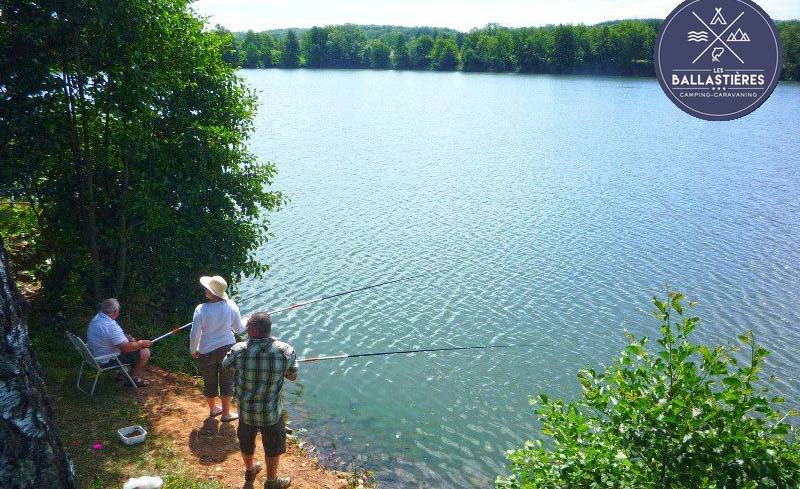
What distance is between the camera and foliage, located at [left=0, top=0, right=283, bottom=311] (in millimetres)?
9328

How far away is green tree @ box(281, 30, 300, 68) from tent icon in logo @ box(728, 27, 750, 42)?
116 metres

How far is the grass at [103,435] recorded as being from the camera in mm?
6848

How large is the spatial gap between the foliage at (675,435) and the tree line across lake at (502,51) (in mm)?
88625

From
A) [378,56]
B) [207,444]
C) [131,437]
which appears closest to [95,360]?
[131,437]

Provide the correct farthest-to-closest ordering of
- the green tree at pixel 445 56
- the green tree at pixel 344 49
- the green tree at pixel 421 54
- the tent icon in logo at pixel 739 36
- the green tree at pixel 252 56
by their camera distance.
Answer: the green tree at pixel 421 54 < the green tree at pixel 344 49 < the green tree at pixel 445 56 < the green tree at pixel 252 56 < the tent icon in logo at pixel 739 36

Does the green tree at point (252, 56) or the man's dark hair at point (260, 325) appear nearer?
the man's dark hair at point (260, 325)

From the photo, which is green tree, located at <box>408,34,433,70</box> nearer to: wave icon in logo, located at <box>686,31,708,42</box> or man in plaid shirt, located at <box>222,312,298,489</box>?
wave icon in logo, located at <box>686,31,708,42</box>

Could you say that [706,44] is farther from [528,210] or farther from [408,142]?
[408,142]

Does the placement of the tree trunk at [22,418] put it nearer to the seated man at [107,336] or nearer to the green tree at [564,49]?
the seated man at [107,336]

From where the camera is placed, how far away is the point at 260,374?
6168mm

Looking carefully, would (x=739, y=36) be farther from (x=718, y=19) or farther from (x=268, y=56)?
(x=268, y=56)

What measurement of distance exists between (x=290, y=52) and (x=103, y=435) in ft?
426

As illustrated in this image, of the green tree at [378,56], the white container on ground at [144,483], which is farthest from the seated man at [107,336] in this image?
the green tree at [378,56]

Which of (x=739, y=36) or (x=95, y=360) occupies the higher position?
(x=739, y=36)
